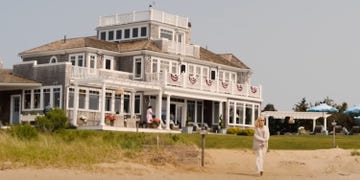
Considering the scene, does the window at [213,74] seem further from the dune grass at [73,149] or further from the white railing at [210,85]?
the dune grass at [73,149]

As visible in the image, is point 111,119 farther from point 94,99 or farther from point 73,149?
point 73,149

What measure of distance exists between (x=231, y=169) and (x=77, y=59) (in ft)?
92.9

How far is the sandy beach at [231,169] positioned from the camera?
18.7 m

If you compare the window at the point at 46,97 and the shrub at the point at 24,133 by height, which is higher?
the window at the point at 46,97

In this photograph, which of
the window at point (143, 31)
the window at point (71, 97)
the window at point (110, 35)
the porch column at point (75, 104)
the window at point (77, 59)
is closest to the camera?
the porch column at point (75, 104)

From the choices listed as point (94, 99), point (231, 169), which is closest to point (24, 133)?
point (231, 169)

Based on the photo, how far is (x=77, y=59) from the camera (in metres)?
50.4

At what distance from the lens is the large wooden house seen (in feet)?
152

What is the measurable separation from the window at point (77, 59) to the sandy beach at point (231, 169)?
24.0 metres

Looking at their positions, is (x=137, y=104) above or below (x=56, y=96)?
below

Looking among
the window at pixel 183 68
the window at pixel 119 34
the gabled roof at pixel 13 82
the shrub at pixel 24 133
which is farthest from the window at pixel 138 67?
the shrub at pixel 24 133

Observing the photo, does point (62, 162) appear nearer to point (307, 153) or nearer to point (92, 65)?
point (307, 153)

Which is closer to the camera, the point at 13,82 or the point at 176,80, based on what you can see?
the point at 13,82

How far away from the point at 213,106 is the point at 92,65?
9.37 m
